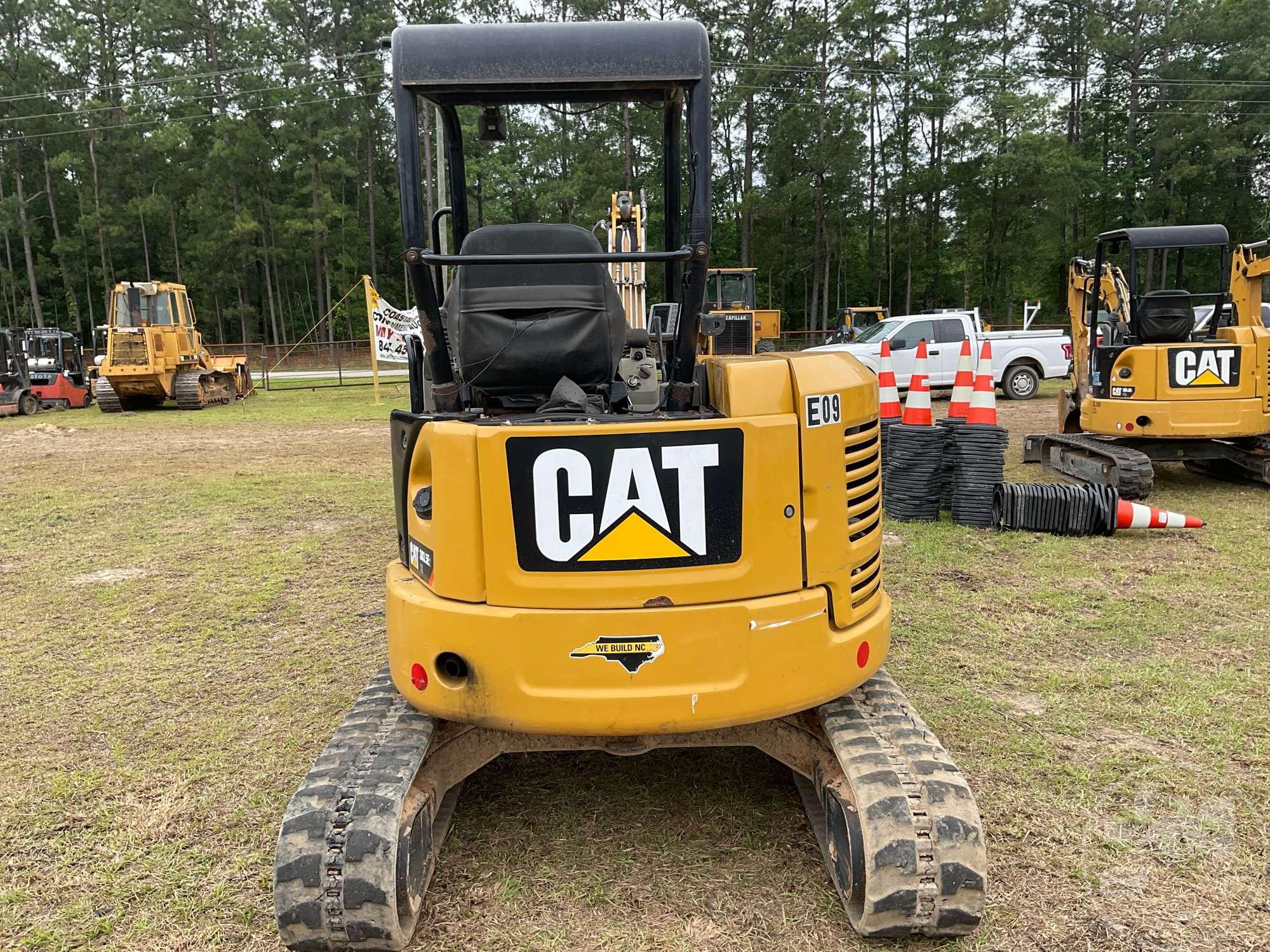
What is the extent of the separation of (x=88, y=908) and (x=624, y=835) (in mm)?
1722

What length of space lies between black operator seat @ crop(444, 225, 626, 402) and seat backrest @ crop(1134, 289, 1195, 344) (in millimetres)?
7495

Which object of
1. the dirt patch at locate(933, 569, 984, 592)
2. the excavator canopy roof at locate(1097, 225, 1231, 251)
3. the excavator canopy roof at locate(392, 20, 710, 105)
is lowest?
the dirt patch at locate(933, 569, 984, 592)

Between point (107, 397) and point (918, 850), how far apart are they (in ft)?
72.5

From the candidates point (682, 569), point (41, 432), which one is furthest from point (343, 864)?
point (41, 432)

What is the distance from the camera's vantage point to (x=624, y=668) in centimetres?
261

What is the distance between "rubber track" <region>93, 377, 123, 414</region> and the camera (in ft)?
→ 66.4

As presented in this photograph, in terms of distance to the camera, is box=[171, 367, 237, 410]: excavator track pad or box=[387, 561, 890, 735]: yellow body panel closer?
box=[387, 561, 890, 735]: yellow body panel

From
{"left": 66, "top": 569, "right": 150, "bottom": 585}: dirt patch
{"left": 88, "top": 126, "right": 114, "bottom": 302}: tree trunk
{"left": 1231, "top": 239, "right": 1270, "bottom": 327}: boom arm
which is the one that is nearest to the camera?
{"left": 66, "top": 569, "right": 150, "bottom": 585}: dirt patch

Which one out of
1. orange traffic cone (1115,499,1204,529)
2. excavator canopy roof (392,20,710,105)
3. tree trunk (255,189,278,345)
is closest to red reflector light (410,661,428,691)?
excavator canopy roof (392,20,710,105)

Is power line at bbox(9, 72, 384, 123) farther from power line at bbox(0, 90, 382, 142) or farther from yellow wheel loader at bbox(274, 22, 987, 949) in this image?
yellow wheel loader at bbox(274, 22, 987, 949)

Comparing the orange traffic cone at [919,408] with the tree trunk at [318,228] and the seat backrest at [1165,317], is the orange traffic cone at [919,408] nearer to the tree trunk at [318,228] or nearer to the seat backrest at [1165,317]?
the seat backrest at [1165,317]

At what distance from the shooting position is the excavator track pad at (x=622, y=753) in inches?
98.0

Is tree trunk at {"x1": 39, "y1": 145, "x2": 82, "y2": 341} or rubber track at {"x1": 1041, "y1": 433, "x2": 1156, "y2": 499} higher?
tree trunk at {"x1": 39, "y1": 145, "x2": 82, "y2": 341}

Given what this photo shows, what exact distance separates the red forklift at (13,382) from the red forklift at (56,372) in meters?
0.60
